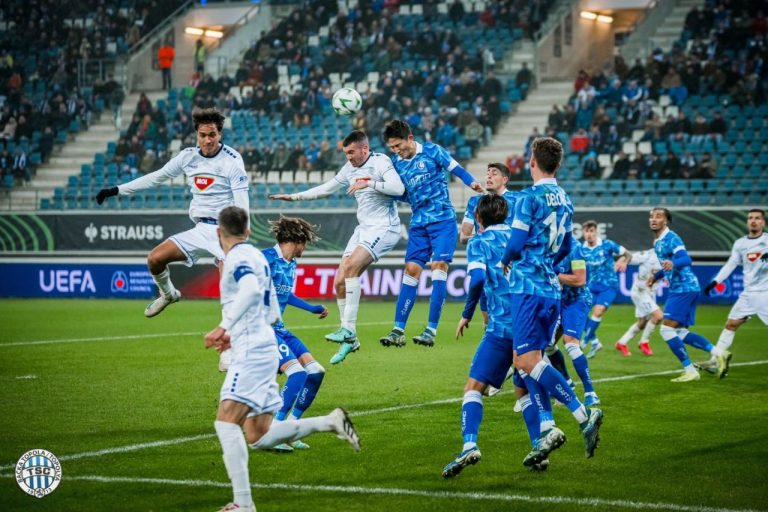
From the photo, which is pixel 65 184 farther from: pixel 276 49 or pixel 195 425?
pixel 195 425

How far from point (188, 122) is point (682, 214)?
1852 cm

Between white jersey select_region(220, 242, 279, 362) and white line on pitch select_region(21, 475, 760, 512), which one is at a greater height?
white jersey select_region(220, 242, 279, 362)

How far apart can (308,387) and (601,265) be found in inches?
396

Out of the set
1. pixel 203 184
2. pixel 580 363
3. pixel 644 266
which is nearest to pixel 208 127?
pixel 203 184

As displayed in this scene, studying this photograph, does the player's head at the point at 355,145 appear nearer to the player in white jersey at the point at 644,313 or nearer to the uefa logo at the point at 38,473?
the uefa logo at the point at 38,473

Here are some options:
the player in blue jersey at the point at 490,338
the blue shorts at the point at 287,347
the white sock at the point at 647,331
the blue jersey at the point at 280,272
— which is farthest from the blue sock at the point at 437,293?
the white sock at the point at 647,331

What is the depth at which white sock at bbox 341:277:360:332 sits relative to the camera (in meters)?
12.6

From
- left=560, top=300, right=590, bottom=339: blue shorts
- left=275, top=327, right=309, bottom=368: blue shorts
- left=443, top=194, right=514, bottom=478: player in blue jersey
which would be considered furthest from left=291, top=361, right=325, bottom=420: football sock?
left=560, top=300, right=590, bottom=339: blue shorts

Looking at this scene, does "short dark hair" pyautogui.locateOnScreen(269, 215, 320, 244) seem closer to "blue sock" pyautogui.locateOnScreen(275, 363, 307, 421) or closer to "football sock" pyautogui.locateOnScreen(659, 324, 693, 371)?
"blue sock" pyautogui.locateOnScreen(275, 363, 307, 421)

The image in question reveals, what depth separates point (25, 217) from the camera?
111 ft

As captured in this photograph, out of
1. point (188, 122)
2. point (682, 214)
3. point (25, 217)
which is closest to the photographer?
point (682, 214)

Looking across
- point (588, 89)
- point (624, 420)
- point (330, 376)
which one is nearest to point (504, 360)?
point (624, 420)

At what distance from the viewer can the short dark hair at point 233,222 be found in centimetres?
725

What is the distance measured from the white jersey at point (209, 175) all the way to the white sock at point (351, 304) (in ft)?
6.03
